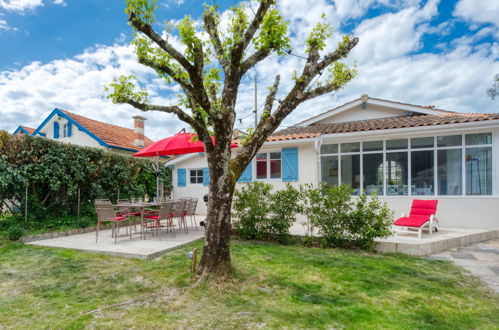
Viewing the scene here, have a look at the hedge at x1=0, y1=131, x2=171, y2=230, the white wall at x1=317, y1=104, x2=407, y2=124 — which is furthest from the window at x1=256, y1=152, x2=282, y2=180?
the hedge at x1=0, y1=131, x2=171, y2=230

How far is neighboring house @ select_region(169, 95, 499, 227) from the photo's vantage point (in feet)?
29.3

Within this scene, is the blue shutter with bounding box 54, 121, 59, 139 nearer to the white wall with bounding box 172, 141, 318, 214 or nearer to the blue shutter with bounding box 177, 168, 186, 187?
the white wall with bounding box 172, 141, 318, 214

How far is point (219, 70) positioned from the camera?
494 centimetres

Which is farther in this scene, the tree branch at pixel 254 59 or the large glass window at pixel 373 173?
the large glass window at pixel 373 173

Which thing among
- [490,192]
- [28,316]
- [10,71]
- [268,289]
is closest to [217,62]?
[268,289]

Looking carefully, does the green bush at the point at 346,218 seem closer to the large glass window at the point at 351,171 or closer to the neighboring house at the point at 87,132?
the large glass window at the point at 351,171

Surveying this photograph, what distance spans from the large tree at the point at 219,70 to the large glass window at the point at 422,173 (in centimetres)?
653

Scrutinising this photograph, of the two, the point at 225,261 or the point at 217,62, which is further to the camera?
the point at 217,62

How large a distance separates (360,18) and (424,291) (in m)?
8.39

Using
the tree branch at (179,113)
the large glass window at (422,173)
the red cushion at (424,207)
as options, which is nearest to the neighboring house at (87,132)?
the tree branch at (179,113)

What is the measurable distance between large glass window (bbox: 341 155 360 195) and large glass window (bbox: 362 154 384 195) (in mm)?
246

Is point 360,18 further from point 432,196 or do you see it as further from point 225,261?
point 225,261

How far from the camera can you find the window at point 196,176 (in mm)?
13619

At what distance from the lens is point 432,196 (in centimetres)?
952
